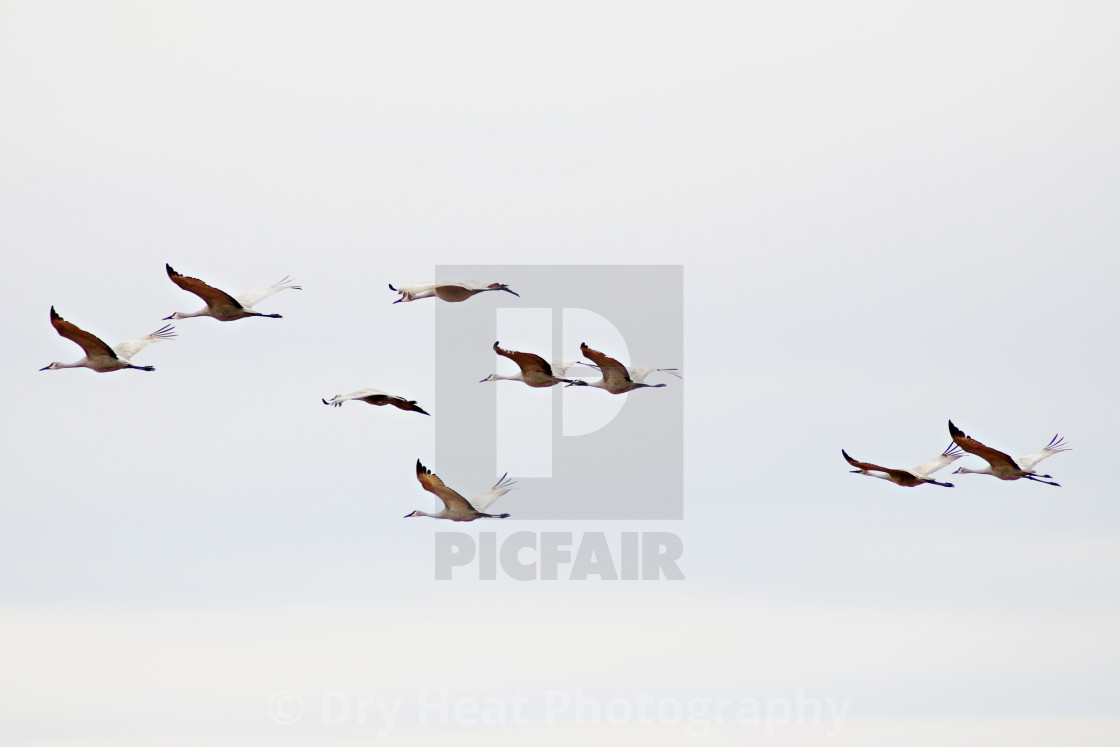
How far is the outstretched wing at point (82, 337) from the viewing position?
5606 centimetres

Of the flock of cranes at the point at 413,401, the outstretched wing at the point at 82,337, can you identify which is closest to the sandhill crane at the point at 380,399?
the flock of cranes at the point at 413,401

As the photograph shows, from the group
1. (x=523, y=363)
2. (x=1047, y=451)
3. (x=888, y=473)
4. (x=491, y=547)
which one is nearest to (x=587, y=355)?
(x=523, y=363)

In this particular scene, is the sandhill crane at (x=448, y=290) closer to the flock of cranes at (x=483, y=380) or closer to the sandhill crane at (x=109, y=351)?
the flock of cranes at (x=483, y=380)

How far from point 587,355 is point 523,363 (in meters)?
2.72

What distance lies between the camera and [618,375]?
5988cm

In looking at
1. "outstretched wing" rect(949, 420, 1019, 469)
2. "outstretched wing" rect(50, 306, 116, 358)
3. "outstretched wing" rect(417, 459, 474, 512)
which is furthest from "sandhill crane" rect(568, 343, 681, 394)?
"outstretched wing" rect(50, 306, 116, 358)

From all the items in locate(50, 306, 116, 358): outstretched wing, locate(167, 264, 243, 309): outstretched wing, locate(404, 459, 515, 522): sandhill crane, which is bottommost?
locate(404, 459, 515, 522): sandhill crane

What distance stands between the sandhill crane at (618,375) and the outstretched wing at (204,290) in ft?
Result: 38.5

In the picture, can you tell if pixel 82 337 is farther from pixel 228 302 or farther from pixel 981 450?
pixel 981 450

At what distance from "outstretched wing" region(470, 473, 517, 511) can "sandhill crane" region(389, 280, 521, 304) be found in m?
7.05

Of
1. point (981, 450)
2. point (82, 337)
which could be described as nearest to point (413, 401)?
point (82, 337)

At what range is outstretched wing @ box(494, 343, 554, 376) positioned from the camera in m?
57.2

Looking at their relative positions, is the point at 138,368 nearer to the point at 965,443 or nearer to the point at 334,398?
the point at 334,398

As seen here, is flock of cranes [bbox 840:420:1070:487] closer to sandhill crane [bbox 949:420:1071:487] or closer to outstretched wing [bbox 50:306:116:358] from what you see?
sandhill crane [bbox 949:420:1071:487]
